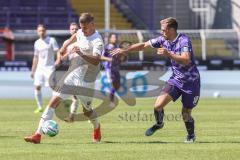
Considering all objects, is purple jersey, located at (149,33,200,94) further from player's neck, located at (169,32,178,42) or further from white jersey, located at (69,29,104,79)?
white jersey, located at (69,29,104,79)

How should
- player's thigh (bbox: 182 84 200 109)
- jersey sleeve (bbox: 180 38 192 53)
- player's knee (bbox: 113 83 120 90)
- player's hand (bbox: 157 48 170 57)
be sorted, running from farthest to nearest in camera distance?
1. player's knee (bbox: 113 83 120 90)
2. player's thigh (bbox: 182 84 200 109)
3. jersey sleeve (bbox: 180 38 192 53)
4. player's hand (bbox: 157 48 170 57)

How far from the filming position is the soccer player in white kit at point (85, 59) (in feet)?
46.0

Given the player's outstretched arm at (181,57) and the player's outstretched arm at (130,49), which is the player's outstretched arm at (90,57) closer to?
the player's outstretched arm at (130,49)

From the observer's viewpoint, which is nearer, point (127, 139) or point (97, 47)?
point (97, 47)

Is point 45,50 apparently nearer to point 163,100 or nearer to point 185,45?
point 163,100

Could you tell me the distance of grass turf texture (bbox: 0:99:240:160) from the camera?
1227 cm

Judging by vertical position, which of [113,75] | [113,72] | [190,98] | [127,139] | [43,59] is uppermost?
[190,98]

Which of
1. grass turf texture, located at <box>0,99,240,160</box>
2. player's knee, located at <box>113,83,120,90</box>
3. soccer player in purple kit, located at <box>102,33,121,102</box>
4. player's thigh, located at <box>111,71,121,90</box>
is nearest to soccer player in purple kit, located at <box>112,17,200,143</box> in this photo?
grass turf texture, located at <box>0,99,240,160</box>

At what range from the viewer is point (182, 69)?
14164mm

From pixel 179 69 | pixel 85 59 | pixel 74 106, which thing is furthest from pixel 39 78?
pixel 179 69

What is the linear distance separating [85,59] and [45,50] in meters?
10.9

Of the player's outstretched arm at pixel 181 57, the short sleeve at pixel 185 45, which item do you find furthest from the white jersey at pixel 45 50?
the player's outstretched arm at pixel 181 57

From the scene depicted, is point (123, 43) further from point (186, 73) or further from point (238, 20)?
point (186, 73)

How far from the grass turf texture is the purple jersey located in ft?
3.46
